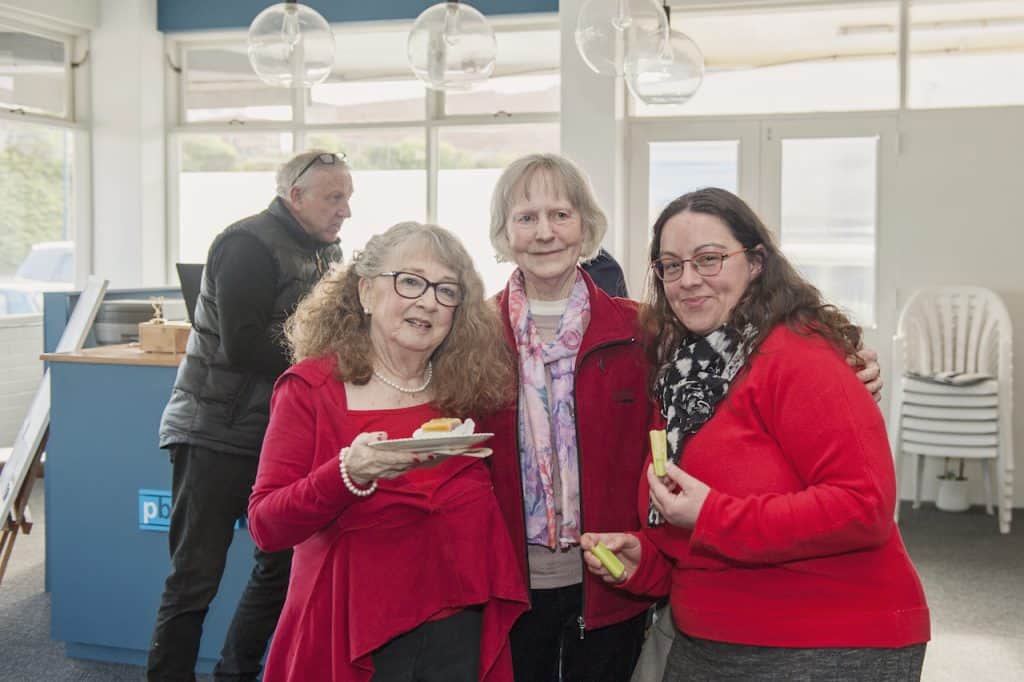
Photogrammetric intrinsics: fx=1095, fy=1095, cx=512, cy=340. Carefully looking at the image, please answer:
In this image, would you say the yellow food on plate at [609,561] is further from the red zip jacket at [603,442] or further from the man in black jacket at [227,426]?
the man in black jacket at [227,426]

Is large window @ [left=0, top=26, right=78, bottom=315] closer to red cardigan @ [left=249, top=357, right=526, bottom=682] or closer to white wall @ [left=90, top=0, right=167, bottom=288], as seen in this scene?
white wall @ [left=90, top=0, right=167, bottom=288]

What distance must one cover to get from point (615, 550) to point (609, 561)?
62 mm

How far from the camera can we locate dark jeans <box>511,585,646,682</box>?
212 cm

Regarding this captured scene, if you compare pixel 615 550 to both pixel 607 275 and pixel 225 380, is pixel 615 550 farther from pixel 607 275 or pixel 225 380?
pixel 225 380

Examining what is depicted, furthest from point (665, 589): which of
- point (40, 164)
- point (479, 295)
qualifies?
point (40, 164)

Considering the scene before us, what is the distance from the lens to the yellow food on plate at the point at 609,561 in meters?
1.85

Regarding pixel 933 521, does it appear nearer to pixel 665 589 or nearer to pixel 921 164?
pixel 921 164

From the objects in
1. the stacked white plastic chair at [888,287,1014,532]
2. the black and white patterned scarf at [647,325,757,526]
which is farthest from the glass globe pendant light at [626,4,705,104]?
the stacked white plastic chair at [888,287,1014,532]

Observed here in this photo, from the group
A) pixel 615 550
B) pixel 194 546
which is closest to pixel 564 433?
pixel 615 550

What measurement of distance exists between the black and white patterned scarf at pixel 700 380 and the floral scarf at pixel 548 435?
0.83 feet

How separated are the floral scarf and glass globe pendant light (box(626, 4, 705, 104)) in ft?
6.47

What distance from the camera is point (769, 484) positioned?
65.9 inches

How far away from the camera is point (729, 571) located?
173 centimetres

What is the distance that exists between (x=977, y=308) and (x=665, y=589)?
5.10 meters
